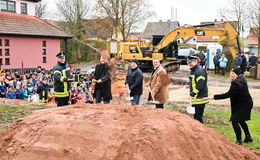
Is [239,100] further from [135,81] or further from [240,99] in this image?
[135,81]

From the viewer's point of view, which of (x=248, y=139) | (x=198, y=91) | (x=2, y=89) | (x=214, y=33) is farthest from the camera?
(x=214, y=33)

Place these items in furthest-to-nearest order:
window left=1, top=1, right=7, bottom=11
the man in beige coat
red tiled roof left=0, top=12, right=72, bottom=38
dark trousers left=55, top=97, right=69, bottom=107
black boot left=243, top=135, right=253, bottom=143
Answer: window left=1, top=1, right=7, bottom=11, red tiled roof left=0, top=12, right=72, bottom=38, the man in beige coat, dark trousers left=55, top=97, right=69, bottom=107, black boot left=243, top=135, right=253, bottom=143

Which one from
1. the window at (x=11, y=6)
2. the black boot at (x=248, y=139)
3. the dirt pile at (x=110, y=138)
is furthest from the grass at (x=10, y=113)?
the window at (x=11, y=6)

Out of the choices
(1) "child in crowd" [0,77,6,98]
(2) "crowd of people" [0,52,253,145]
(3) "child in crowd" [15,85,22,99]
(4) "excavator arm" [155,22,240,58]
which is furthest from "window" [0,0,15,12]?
(2) "crowd of people" [0,52,253,145]

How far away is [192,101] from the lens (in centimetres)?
693

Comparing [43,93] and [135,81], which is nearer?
[135,81]

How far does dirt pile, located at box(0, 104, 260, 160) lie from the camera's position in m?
3.98

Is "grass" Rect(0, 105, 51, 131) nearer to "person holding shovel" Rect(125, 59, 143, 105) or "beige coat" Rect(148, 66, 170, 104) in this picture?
"person holding shovel" Rect(125, 59, 143, 105)

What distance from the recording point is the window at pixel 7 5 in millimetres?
25212

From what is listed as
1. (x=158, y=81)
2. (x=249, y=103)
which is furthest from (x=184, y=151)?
(x=158, y=81)

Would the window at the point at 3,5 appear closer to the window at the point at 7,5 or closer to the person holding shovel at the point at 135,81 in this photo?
the window at the point at 7,5

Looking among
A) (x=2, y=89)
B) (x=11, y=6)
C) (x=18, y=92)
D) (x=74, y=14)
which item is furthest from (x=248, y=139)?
(x=74, y=14)

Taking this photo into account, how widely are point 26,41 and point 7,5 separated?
11.5 feet

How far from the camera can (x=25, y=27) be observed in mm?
25422
